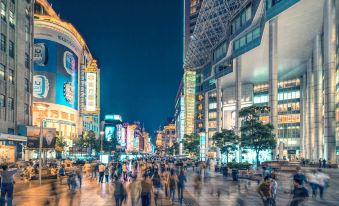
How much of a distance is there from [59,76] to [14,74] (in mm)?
64995

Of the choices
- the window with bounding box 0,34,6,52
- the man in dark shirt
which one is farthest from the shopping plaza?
the man in dark shirt

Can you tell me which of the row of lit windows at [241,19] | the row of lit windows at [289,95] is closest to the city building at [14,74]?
the row of lit windows at [241,19]

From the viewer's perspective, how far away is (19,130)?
61000 mm

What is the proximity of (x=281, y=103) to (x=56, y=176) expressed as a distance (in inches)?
3440

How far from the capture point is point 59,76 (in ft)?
407

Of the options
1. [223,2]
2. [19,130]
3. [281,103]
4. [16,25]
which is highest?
[223,2]

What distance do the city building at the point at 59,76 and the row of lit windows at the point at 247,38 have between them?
45.1m

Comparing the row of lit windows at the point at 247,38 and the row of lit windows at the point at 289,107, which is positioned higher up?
the row of lit windows at the point at 247,38

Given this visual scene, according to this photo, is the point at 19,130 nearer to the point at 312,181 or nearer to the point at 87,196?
the point at 87,196

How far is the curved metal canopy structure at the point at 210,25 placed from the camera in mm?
99250

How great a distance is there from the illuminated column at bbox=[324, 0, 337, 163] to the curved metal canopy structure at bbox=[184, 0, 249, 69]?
2574 cm

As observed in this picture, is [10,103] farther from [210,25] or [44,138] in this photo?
[210,25]

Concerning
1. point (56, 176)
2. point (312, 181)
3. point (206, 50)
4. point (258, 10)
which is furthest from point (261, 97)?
point (312, 181)

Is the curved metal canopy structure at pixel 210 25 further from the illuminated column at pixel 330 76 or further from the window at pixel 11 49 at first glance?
the window at pixel 11 49
